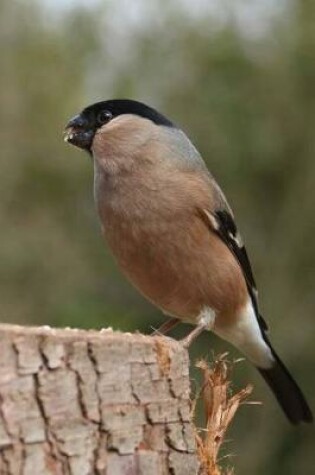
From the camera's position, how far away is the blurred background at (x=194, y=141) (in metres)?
10.1

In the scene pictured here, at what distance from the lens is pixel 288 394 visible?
584cm

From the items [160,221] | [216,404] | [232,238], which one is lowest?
[216,404]

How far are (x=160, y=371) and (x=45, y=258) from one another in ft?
34.1

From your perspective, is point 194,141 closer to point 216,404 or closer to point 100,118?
point 100,118

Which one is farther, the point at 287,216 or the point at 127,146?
the point at 287,216

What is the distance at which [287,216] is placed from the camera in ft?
36.2

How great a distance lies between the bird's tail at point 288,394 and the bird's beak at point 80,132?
1539mm

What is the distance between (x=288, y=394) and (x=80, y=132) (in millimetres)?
1827

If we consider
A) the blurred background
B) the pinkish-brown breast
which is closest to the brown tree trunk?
the pinkish-brown breast

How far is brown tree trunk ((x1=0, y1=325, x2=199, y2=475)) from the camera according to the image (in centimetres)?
276

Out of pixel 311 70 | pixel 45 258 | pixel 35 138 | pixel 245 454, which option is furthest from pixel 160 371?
pixel 35 138

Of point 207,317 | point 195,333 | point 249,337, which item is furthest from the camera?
point 249,337

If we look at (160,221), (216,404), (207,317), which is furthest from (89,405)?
(207,317)

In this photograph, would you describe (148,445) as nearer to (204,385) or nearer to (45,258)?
(204,385)
